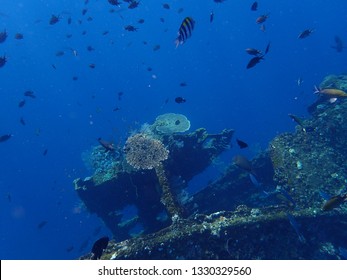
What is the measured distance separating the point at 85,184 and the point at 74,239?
111ft

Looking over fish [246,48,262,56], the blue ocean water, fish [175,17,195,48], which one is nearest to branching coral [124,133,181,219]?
fish [246,48,262,56]

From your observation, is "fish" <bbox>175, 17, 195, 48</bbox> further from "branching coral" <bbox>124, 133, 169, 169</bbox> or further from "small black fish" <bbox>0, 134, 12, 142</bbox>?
"small black fish" <bbox>0, 134, 12, 142</bbox>

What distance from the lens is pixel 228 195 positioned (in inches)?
486

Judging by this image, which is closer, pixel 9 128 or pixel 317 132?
pixel 317 132

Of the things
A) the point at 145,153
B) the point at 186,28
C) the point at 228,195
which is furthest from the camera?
the point at 228,195

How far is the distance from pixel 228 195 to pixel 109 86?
115792 millimetres

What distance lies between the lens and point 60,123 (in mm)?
102875

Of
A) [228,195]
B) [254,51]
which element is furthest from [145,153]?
[254,51]

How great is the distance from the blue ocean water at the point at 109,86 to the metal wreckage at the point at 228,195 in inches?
590

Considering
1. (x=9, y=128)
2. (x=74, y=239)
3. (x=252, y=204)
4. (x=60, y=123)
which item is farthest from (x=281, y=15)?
(x=252, y=204)

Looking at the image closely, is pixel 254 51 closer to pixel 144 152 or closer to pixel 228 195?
pixel 144 152

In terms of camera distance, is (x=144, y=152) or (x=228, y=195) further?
(x=228, y=195)
